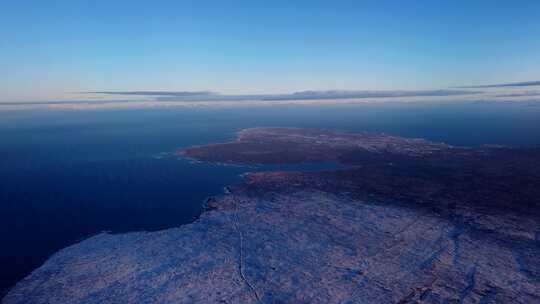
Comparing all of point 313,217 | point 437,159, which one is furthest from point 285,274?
point 437,159

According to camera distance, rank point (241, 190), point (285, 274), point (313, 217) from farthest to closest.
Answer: point (241, 190) < point (313, 217) < point (285, 274)

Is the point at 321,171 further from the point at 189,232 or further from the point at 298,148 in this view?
the point at 189,232

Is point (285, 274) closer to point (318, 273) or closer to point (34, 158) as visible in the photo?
point (318, 273)

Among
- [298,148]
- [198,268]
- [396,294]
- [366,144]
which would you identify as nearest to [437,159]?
[366,144]

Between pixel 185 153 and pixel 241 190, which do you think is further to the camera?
pixel 185 153

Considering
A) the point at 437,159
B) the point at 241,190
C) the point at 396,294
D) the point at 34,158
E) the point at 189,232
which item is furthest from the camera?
the point at 34,158

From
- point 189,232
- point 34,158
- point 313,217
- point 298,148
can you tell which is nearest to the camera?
point 189,232
